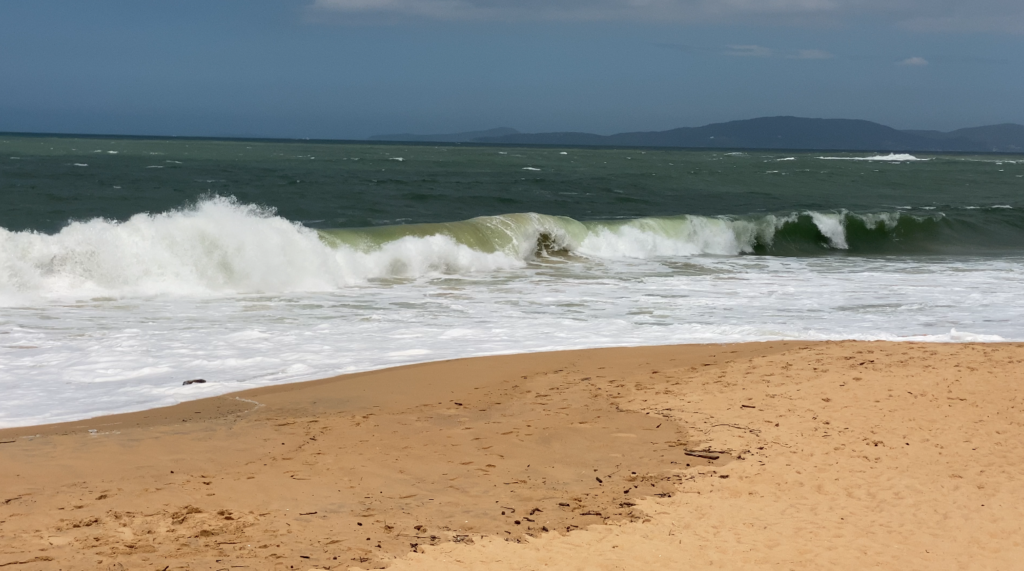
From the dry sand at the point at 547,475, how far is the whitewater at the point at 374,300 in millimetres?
1273

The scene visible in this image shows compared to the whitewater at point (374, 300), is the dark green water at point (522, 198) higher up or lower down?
higher up

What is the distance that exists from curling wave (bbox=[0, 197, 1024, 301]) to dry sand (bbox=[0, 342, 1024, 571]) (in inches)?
261

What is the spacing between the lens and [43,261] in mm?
12523

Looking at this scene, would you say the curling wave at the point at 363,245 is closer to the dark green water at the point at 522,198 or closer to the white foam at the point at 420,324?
the dark green water at the point at 522,198

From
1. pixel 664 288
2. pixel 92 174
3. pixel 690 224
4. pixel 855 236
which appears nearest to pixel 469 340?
pixel 664 288

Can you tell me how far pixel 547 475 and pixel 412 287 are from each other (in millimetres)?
9421

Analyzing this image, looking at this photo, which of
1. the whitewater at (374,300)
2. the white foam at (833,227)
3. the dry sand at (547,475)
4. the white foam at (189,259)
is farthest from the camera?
the white foam at (833,227)

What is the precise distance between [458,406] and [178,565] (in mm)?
3171

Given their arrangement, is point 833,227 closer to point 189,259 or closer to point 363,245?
point 363,245

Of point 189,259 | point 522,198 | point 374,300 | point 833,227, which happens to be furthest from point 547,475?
point 522,198

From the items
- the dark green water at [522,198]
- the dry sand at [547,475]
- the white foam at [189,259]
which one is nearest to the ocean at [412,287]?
the white foam at [189,259]

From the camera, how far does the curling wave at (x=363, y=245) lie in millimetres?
12828

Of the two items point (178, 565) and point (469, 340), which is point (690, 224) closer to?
point (469, 340)

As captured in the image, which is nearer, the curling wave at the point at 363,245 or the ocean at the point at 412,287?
the ocean at the point at 412,287
